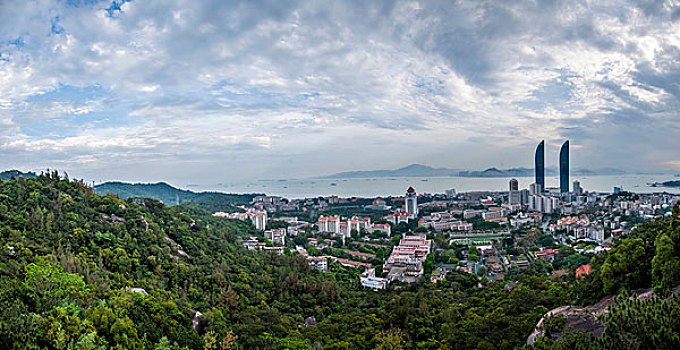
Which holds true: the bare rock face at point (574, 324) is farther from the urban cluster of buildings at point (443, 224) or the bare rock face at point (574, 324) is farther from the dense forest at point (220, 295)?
the urban cluster of buildings at point (443, 224)

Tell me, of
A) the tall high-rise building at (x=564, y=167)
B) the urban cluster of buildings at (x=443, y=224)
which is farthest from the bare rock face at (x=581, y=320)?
the tall high-rise building at (x=564, y=167)

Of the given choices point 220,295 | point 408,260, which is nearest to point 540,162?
point 408,260

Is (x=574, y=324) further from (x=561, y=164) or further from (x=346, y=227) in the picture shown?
(x=561, y=164)

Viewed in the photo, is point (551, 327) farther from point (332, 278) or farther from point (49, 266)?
point (332, 278)

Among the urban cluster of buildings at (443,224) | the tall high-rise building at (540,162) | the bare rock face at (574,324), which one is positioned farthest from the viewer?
the tall high-rise building at (540,162)

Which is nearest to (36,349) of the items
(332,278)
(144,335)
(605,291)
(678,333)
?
(144,335)
